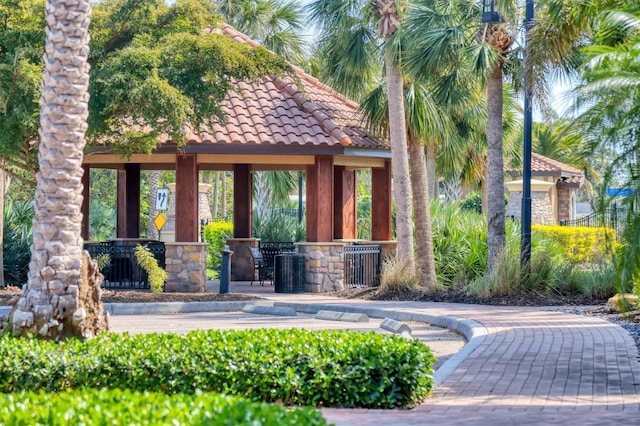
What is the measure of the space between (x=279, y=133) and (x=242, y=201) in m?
5.51

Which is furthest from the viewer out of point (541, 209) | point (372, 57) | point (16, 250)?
point (541, 209)

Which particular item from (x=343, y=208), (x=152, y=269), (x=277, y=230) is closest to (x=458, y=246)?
(x=343, y=208)

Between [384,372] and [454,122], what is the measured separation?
21.3m

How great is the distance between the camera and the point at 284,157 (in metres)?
25.1

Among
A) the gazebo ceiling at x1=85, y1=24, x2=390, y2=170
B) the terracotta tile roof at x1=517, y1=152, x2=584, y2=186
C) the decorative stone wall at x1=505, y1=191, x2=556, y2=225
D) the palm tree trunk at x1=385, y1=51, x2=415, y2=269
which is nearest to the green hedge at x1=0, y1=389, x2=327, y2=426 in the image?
the gazebo ceiling at x1=85, y1=24, x2=390, y2=170

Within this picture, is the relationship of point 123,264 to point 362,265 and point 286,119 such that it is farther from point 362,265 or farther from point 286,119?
point 362,265

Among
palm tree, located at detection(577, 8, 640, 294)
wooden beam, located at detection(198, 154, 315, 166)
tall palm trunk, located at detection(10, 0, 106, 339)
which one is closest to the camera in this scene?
palm tree, located at detection(577, 8, 640, 294)

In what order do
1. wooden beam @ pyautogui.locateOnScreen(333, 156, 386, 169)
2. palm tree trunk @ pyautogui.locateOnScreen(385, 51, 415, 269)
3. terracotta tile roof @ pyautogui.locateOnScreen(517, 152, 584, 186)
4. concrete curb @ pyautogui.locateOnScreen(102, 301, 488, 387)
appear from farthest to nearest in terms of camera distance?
terracotta tile roof @ pyautogui.locateOnScreen(517, 152, 584, 186) < wooden beam @ pyautogui.locateOnScreen(333, 156, 386, 169) < palm tree trunk @ pyautogui.locateOnScreen(385, 51, 415, 269) < concrete curb @ pyautogui.locateOnScreen(102, 301, 488, 387)

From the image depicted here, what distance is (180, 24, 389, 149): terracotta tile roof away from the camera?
23.8 m

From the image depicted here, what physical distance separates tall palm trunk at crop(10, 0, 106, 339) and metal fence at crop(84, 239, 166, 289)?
494 inches

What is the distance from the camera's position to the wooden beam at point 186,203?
2359 centimetres

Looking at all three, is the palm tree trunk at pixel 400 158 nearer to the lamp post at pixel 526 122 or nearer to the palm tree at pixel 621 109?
the lamp post at pixel 526 122

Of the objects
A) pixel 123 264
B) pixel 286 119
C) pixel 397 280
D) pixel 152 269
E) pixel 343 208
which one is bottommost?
pixel 397 280

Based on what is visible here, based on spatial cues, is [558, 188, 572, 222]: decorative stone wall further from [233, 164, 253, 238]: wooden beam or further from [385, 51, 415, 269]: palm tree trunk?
[385, 51, 415, 269]: palm tree trunk
